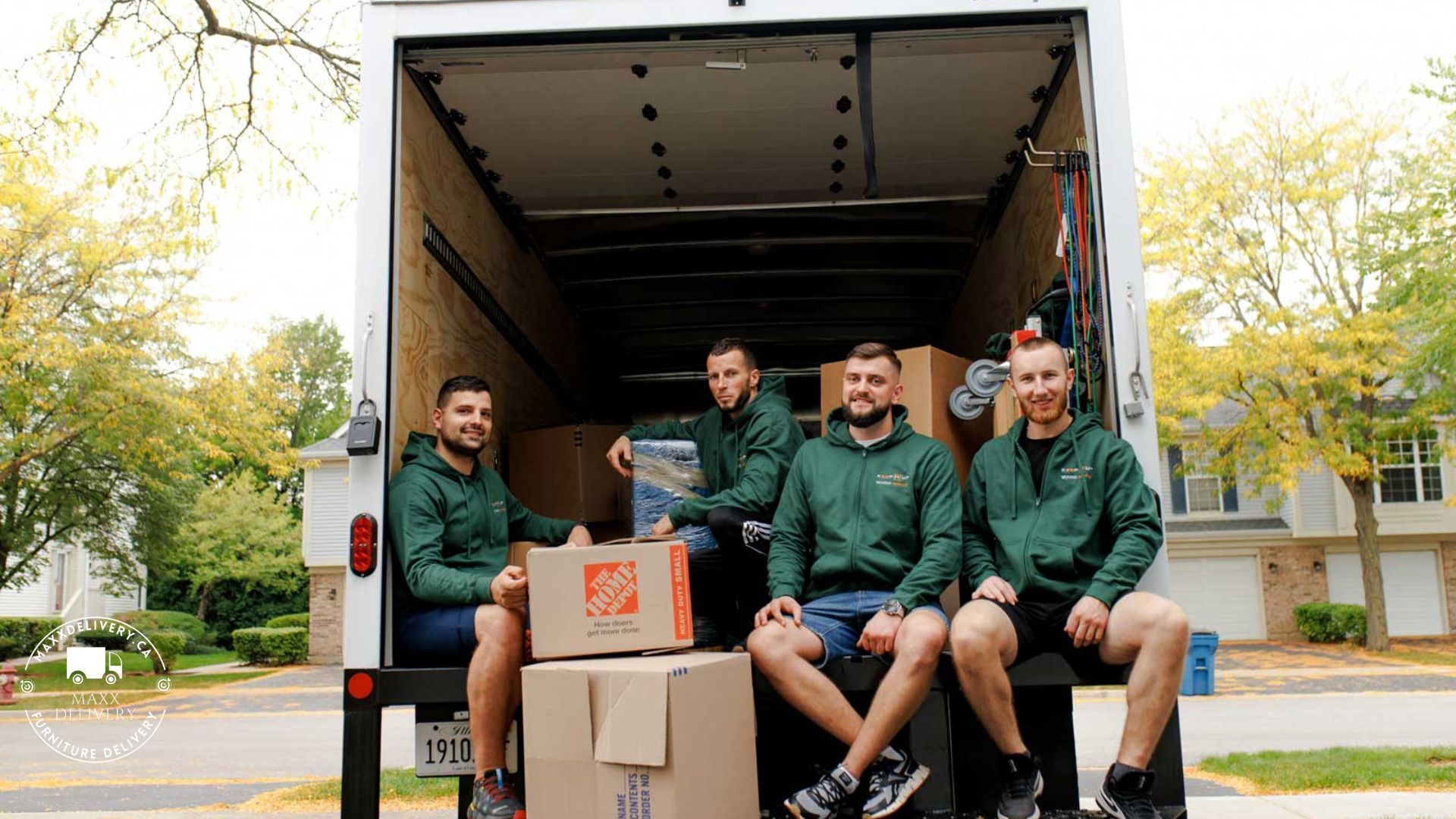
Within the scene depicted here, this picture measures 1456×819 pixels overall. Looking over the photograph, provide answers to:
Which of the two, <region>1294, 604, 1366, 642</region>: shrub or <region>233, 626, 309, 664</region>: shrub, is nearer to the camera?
<region>1294, 604, 1366, 642</region>: shrub

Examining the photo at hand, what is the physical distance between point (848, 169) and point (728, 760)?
3.14 meters

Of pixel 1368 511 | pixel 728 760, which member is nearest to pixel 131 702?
pixel 728 760

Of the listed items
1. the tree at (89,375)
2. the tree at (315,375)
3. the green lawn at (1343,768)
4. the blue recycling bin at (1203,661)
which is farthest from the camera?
the tree at (315,375)

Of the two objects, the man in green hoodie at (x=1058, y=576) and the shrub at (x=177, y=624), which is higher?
the man in green hoodie at (x=1058, y=576)

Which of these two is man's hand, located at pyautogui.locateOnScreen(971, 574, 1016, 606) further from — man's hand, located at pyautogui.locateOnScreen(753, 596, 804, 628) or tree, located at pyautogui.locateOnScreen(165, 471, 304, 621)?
tree, located at pyautogui.locateOnScreen(165, 471, 304, 621)

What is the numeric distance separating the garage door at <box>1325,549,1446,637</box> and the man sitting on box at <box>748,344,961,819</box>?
2579cm

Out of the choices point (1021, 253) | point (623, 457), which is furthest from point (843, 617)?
point (1021, 253)

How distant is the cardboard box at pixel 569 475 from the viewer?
496 cm

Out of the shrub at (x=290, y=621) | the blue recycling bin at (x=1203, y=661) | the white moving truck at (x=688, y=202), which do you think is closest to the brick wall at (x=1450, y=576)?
the blue recycling bin at (x=1203, y=661)

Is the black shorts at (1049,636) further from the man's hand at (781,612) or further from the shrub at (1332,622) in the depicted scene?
the shrub at (1332,622)

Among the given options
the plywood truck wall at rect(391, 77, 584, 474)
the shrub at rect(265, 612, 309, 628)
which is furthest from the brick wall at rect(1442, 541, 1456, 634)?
the shrub at rect(265, 612, 309, 628)

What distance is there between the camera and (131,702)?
1764cm

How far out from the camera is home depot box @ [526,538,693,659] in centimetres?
314

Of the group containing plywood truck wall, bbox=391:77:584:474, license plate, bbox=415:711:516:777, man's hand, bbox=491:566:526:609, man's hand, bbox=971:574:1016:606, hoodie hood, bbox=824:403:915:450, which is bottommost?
license plate, bbox=415:711:516:777
